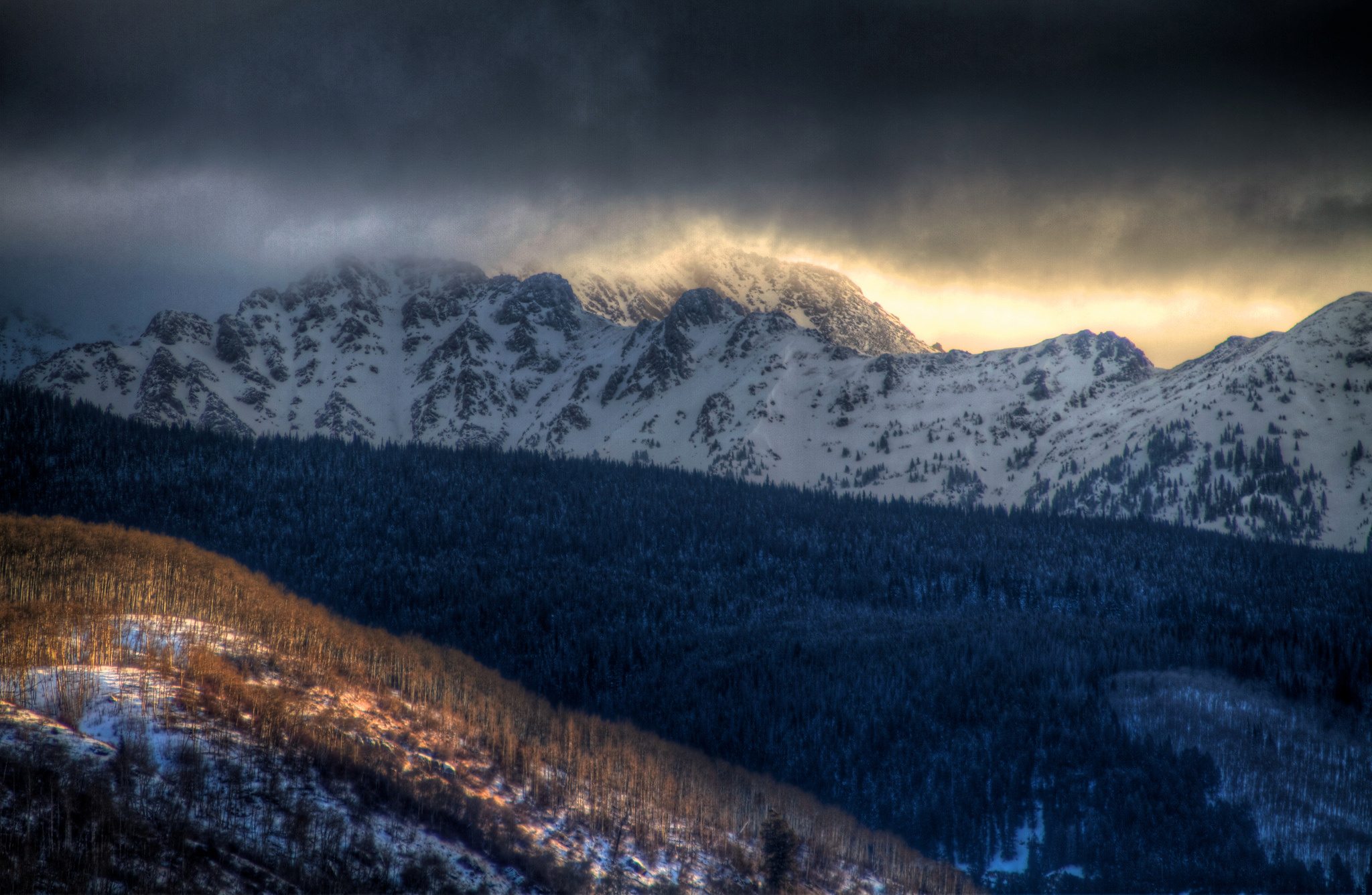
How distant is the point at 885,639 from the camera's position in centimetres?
15050

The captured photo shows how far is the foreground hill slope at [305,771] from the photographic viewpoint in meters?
47.0

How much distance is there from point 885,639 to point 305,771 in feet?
350

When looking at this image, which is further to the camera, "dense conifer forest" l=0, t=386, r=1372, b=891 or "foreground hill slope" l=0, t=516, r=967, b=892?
"dense conifer forest" l=0, t=386, r=1372, b=891

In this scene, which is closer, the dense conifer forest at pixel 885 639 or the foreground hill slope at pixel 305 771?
the foreground hill slope at pixel 305 771

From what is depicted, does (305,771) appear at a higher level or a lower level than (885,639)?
lower

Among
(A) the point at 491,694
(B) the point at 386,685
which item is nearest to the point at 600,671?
(A) the point at 491,694

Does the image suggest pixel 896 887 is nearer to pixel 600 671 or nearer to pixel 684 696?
pixel 684 696

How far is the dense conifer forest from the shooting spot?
10431 cm

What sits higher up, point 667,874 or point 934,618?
point 934,618

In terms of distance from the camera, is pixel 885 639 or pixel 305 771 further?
pixel 885 639

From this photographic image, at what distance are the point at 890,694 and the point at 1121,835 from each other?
116 ft

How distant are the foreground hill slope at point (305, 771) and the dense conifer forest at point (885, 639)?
14810mm

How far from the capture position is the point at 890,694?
426ft

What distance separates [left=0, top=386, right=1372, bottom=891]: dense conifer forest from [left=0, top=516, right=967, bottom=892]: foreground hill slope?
14.8 meters
